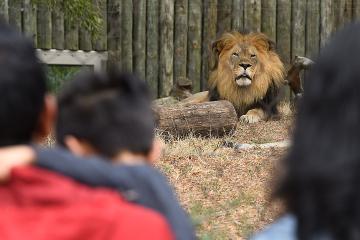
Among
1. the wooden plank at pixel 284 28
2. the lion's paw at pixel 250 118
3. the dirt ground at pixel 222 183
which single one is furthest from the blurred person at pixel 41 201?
the wooden plank at pixel 284 28

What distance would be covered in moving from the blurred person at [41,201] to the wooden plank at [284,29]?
267 inches

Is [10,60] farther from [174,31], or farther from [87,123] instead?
[174,31]

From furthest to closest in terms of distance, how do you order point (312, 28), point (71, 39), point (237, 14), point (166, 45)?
point (312, 28) < point (237, 14) < point (166, 45) < point (71, 39)

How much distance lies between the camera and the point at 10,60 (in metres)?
1.26

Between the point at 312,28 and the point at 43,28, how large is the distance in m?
2.33

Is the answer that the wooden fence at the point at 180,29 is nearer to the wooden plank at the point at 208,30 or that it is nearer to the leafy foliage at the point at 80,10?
the wooden plank at the point at 208,30

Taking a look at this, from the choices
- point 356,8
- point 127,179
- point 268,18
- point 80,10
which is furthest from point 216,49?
point 127,179

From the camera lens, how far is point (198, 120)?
529cm

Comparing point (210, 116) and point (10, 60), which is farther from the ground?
point (10, 60)

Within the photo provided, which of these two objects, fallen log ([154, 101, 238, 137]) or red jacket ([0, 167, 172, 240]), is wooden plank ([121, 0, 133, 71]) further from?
red jacket ([0, 167, 172, 240])

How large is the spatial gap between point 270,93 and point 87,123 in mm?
5517

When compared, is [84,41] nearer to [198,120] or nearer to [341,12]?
[341,12]

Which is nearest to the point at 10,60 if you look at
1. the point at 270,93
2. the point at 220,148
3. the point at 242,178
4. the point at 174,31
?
the point at 242,178

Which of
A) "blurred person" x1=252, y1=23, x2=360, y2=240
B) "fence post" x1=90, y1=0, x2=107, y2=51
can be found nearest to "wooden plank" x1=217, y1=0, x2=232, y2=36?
"fence post" x1=90, y1=0, x2=107, y2=51
